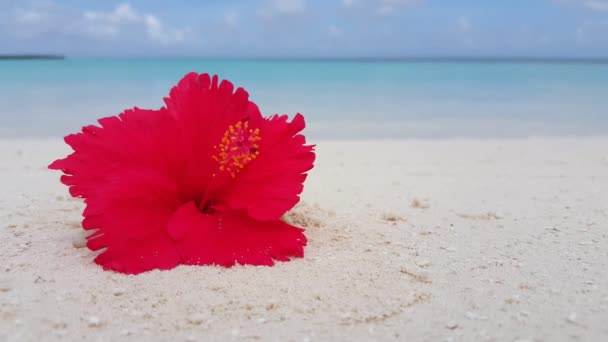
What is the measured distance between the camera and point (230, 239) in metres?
1.76

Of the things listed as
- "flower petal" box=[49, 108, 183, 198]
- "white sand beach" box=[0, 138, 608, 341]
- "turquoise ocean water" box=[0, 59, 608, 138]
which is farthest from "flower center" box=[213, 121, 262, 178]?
"turquoise ocean water" box=[0, 59, 608, 138]

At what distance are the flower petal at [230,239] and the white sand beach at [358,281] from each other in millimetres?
36

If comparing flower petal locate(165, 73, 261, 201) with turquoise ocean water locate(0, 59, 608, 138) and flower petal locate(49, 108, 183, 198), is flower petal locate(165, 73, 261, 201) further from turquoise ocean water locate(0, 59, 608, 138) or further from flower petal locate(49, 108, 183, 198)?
turquoise ocean water locate(0, 59, 608, 138)

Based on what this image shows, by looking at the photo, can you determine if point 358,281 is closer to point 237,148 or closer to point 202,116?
point 237,148

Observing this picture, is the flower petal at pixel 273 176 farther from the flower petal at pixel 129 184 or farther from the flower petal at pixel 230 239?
the flower petal at pixel 129 184

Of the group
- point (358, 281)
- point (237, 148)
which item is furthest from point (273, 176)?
point (358, 281)

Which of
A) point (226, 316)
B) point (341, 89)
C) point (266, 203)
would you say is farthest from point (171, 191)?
point (341, 89)

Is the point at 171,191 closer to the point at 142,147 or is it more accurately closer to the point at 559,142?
the point at 142,147

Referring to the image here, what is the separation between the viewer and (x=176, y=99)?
1.89 m

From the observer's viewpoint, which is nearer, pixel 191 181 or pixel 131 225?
pixel 131 225

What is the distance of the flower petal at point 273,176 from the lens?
1795 millimetres

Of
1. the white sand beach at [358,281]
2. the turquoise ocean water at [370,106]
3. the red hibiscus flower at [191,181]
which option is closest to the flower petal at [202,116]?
the red hibiscus flower at [191,181]

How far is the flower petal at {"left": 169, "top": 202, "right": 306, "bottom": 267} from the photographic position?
1719 millimetres

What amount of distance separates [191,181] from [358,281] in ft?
1.94
